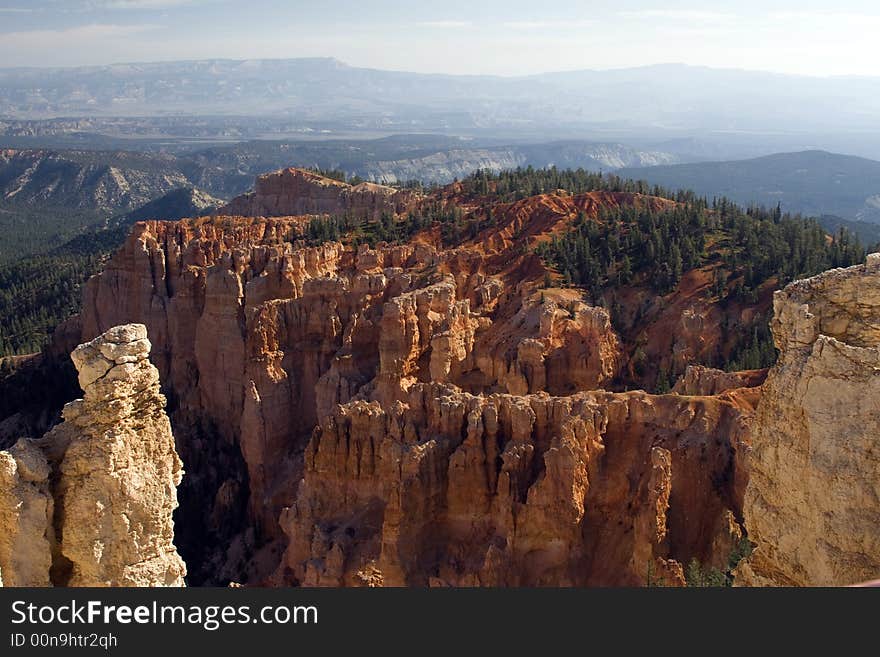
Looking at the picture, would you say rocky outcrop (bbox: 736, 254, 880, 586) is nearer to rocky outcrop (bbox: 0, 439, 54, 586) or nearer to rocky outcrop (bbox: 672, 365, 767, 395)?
rocky outcrop (bbox: 0, 439, 54, 586)

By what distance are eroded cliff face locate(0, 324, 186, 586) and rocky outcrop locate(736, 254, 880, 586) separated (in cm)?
859

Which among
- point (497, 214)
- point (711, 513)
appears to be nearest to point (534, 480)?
point (711, 513)

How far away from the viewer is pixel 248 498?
40438mm

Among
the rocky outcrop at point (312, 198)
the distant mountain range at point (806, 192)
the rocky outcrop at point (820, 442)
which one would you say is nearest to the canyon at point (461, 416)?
the rocky outcrop at point (820, 442)

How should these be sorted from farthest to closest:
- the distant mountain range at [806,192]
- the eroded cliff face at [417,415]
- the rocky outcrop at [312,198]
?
the distant mountain range at [806,192] < the rocky outcrop at [312,198] < the eroded cliff face at [417,415]

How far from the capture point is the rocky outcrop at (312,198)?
70.5 metres

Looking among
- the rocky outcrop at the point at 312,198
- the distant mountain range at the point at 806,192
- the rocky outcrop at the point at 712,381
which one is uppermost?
the rocky outcrop at the point at 312,198

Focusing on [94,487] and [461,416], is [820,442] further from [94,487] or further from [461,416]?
[461,416]

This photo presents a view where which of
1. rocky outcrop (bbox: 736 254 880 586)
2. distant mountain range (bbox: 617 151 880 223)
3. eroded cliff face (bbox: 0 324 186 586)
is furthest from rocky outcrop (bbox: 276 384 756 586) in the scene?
distant mountain range (bbox: 617 151 880 223)

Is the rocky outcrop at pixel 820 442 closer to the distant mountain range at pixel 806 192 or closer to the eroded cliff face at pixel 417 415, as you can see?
the eroded cliff face at pixel 417 415

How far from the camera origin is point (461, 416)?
26812 mm

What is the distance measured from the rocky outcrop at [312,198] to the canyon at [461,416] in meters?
11.8

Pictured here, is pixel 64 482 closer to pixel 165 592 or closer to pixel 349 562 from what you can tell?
pixel 165 592

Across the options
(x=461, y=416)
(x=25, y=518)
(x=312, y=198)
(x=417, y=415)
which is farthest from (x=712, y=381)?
(x=312, y=198)
